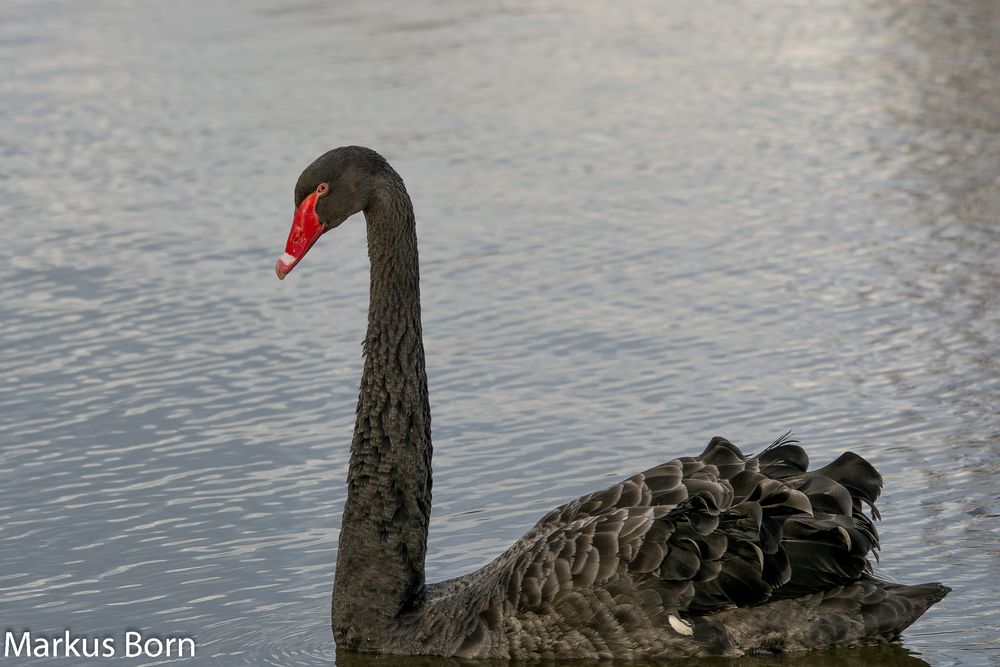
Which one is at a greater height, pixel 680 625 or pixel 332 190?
pixel 332 190

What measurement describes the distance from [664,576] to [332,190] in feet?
6.51

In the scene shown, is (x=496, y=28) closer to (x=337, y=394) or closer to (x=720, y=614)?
(x=337, y=394)

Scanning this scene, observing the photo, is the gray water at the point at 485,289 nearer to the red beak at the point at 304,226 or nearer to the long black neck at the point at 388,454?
the long black neck at the point at 388,454

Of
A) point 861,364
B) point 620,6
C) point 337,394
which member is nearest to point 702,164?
point 861,364

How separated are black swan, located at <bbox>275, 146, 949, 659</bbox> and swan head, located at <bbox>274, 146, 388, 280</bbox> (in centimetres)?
18

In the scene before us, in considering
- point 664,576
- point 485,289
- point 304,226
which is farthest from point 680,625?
point 485,289

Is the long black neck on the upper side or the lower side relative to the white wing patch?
upper

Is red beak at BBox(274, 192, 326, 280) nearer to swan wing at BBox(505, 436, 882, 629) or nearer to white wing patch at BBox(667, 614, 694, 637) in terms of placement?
swan wing at BBox(505, 436, 882, 629)

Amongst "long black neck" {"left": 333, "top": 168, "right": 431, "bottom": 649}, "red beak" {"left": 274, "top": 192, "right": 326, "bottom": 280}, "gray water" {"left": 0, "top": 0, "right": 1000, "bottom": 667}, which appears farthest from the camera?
"gray water" {"left": 0, "top": 0, "right": 1000, "bottom": 667}

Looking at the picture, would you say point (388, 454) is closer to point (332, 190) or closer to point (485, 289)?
point (332, 190)

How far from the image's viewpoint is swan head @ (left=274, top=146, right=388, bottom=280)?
6434 mm

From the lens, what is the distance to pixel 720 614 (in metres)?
5.91

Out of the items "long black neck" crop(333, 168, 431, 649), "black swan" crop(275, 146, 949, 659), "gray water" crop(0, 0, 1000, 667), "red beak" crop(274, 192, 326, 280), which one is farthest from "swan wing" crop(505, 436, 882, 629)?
"red beak" crop(274, 192, 326, 280)

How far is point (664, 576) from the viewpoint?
229 inches
